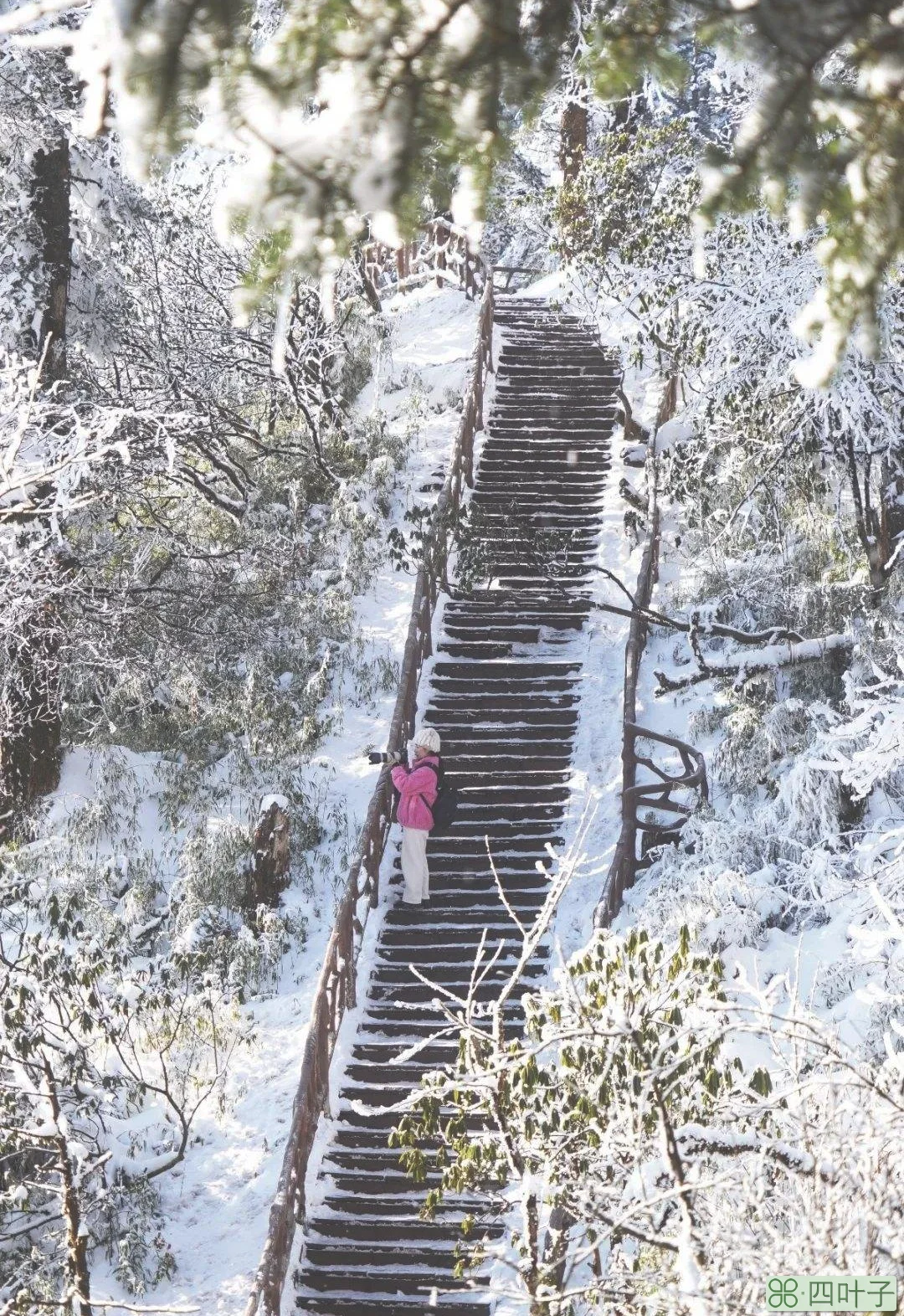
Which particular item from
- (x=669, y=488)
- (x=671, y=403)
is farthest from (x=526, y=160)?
(x=669, y=488)

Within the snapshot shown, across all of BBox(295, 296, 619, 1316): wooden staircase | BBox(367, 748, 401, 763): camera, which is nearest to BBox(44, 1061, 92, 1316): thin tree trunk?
BBox(295, 296, 619, 1316): wooden staircase

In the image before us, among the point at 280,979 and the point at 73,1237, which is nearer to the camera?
the point at 73,1237

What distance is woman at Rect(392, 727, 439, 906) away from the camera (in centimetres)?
1135

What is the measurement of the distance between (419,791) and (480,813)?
163 centimetres

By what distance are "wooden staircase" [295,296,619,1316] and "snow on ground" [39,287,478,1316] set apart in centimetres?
59

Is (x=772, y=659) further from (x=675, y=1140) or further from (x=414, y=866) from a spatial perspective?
(x=675, y=1140)

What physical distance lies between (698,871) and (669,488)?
663cm

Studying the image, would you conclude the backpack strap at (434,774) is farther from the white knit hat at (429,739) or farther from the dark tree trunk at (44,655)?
the dark tree trunk at (44,655)

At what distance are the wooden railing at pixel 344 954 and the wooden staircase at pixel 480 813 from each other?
297mm

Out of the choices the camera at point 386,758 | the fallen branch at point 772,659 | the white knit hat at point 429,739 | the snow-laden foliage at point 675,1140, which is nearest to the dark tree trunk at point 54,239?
the camera at point 386,758

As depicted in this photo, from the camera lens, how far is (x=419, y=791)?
447 inches

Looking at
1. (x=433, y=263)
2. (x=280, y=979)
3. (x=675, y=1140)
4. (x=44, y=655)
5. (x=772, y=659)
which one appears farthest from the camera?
(x=433, y=263)

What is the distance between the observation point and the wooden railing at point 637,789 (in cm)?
1096

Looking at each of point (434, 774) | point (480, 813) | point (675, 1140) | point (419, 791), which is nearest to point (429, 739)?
point (434, 774)
